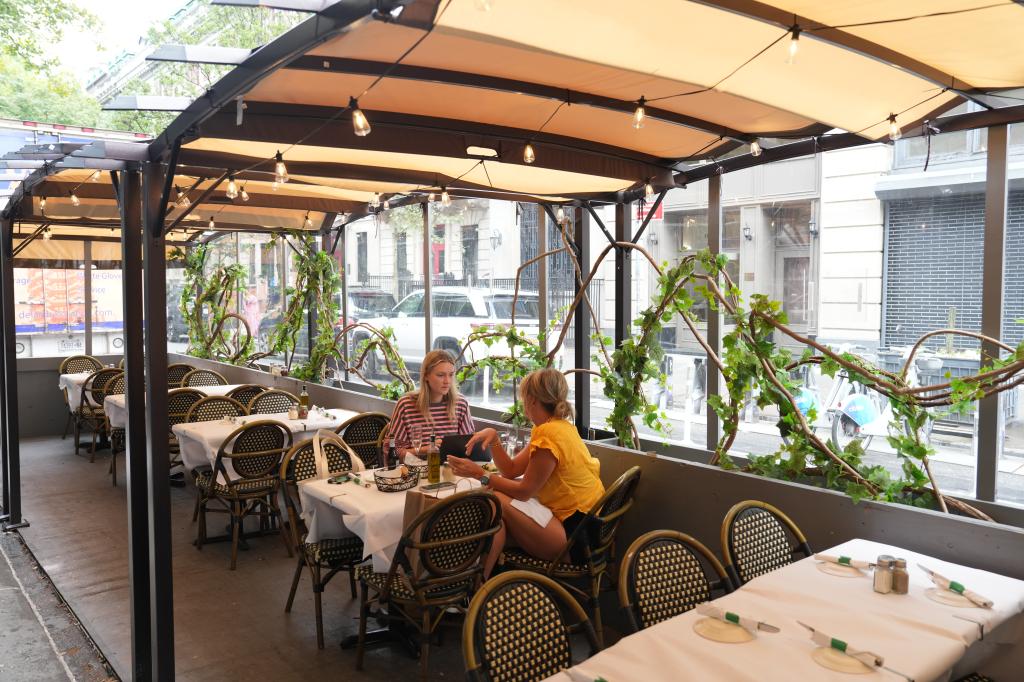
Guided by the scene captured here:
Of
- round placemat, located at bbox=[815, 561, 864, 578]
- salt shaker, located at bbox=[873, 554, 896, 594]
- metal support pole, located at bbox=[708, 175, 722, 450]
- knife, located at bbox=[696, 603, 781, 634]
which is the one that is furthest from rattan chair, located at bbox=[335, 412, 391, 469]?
salt shaker, located at bbox=[873, 554, 896, 594]

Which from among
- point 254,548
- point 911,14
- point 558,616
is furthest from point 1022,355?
point 254,548

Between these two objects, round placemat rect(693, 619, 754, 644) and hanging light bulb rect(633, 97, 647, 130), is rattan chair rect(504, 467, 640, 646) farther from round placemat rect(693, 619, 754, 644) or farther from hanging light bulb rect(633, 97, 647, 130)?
hanging light bulb rect(633, 97, 647, 130)

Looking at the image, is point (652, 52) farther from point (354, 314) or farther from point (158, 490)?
point (354, 314)

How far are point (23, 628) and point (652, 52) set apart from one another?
16.0ft

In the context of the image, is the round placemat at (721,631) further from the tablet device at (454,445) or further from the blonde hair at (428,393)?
the blonde hair at (428,393)

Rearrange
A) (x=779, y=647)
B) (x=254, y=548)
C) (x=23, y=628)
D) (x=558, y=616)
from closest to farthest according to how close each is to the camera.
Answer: (x=779, y=647) → (x=558, y=616) → (x=23, y=628) → (x=254, y=548)

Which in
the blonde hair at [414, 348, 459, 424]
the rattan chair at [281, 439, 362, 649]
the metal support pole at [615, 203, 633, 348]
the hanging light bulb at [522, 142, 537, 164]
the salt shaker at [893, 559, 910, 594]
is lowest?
the rattan chair at [281, 439, 362, 649]

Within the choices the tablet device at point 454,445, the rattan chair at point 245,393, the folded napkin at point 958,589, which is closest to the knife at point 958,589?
the folded napkin at point 958,589

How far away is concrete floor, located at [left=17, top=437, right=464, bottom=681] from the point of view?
4.13 m

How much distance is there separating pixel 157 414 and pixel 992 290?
4465mm

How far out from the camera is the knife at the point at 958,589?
276cm

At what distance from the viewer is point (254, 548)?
20.0ft

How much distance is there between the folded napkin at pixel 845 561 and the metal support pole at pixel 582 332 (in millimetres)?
3355

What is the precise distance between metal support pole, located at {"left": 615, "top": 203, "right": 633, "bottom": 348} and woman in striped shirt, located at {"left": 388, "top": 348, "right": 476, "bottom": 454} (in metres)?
1.64
